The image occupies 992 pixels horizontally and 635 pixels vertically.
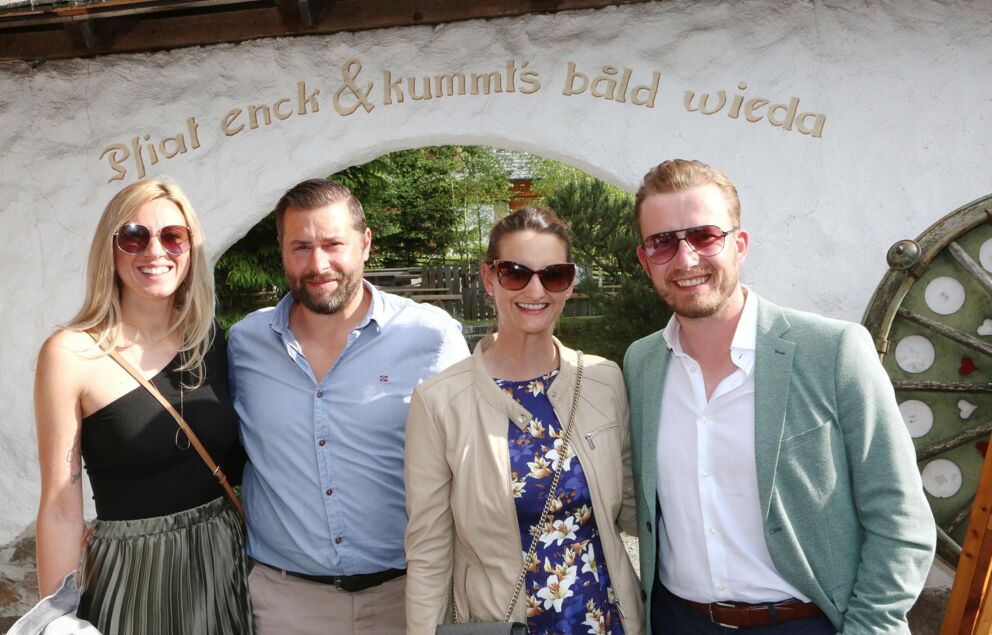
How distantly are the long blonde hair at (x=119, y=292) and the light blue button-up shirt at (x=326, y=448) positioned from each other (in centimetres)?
21

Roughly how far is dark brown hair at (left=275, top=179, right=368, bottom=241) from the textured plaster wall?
1606 mm

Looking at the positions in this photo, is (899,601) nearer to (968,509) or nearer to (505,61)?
(968,509)

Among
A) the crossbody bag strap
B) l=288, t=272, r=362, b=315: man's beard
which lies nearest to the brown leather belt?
the crossbody bag strap

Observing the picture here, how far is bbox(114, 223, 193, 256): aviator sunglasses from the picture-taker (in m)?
2.41

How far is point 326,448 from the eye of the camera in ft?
8.46

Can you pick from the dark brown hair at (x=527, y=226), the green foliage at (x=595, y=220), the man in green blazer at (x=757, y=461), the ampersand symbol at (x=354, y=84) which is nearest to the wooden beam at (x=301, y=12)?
the ampersand symbol at (x=354, y=84)

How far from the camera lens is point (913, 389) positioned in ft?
12.2

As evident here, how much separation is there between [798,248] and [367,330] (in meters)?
2.31

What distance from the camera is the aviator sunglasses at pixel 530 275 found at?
2.33 metres

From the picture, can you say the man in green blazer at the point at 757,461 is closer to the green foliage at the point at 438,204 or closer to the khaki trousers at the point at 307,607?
the khaki trousers at the point at 307,607

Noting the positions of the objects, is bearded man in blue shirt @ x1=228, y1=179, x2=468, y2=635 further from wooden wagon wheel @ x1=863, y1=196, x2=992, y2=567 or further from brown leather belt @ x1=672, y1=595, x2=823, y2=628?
wooden wagon wheel @ x1=863, y1=196, x2=992, y2=567

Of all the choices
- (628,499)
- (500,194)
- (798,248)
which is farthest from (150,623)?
(500,194)

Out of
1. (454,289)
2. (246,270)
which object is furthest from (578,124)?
(454,289)

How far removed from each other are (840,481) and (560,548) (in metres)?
0.74
